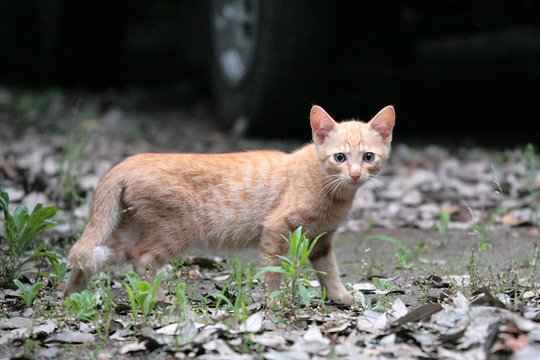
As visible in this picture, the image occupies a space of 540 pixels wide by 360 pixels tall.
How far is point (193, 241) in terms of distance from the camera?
3859 millimetres

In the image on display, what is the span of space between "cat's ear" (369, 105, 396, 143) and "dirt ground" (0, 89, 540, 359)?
589 mm

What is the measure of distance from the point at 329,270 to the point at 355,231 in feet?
4.41

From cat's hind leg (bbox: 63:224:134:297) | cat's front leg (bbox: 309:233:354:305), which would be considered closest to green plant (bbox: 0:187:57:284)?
cat's hind leg (bbox: 63:224:134:297)

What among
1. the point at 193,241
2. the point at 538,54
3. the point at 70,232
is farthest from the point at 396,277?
the point at 538,54

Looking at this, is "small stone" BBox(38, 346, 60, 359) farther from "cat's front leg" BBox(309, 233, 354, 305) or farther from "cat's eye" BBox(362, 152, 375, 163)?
"cat's eye" BBox(362, 152, 375, 163)

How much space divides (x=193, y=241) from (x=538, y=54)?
429 centimetres

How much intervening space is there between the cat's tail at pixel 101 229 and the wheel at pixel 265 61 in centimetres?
281

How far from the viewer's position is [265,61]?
648 centimetres

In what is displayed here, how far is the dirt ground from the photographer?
294cm

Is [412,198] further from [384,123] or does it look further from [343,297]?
[343,297]

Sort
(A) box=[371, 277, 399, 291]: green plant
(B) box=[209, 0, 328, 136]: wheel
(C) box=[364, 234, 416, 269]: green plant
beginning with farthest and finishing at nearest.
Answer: (B) box=[209, 0, 328, 136]: wheel, (C) box=[364, 234, 416, 269]: green plant, (A) box=[371, 277, 399, 291]: green plant

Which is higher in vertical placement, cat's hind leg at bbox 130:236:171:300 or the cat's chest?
the cat's chest

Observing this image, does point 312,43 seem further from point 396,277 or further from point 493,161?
point 396,277

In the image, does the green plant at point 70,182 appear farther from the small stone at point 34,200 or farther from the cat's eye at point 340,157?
the cat's eye at point 340,157
